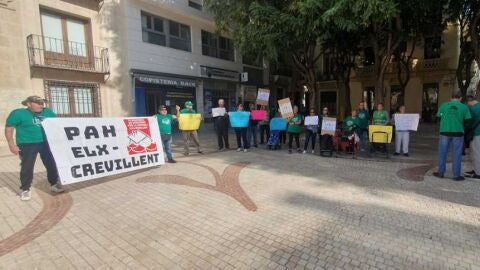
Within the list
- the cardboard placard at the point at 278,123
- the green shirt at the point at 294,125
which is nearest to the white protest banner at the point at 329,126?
the green shirt at the point at 294,125

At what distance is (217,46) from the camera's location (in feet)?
67.2

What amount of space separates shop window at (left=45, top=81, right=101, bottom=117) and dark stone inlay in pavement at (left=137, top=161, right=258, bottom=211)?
807cm

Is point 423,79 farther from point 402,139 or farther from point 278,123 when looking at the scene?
point 278,123

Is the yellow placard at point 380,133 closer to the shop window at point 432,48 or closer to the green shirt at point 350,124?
the green shirt at point 350,124

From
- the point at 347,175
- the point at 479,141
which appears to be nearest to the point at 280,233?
the point at 347,175

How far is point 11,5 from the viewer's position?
1107 centimetres

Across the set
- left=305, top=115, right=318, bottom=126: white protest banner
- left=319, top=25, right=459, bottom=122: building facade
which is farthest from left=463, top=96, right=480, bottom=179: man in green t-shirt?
left=319, top=25, right=459, bottom=122: building facade

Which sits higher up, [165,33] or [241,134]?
[165,33]

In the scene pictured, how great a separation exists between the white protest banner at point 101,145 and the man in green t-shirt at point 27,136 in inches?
6.8

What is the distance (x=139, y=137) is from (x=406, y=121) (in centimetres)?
811

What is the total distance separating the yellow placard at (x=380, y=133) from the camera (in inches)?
353

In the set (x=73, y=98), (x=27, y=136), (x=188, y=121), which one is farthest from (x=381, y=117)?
(x=73, y=98)

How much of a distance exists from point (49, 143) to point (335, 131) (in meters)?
8.04

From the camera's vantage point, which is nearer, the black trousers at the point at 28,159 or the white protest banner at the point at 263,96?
the black trousers at the point at 28,159
